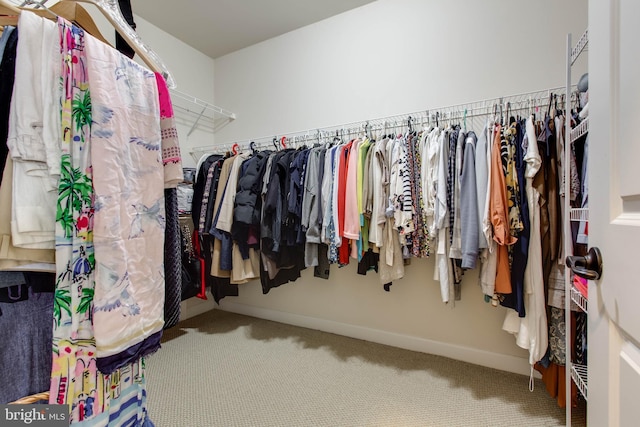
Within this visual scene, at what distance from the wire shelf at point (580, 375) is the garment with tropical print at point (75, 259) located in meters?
1.66

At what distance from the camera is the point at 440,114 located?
1.89 m

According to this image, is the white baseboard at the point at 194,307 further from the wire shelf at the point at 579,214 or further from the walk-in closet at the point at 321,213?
the wire shelf at the point at 579,214

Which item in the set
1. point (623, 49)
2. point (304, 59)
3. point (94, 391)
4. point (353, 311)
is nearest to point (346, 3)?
point (304, 59)

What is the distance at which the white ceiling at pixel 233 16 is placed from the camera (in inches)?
86.6

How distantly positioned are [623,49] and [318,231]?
4.91ft

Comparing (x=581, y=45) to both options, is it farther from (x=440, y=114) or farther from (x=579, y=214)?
(x=440, y=114)

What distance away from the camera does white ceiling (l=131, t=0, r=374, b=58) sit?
220 cm

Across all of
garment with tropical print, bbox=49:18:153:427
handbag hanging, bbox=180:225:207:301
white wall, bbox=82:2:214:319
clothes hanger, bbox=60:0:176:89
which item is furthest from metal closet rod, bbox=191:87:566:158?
garment with tropical print, bbox=49:18:153:427

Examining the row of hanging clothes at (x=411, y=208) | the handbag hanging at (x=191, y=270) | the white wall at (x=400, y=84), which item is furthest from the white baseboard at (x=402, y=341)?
the handbag hanging at (x=191, y=270)

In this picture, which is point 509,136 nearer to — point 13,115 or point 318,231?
point 318,231

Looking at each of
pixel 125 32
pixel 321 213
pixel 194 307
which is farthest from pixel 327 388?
pixel 125 32

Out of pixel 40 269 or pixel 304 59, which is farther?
pixel 304 59

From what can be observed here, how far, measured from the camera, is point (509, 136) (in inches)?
56.6

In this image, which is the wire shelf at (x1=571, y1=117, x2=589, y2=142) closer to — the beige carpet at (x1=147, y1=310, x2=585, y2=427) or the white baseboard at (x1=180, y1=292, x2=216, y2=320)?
the beige carpet at (x1=147, y1=310, x2=585, y2=427)
